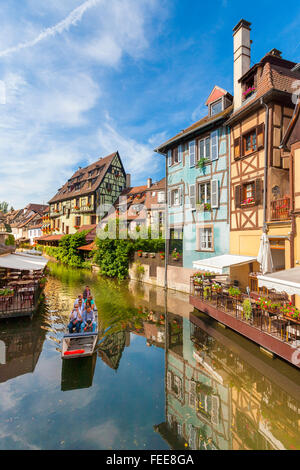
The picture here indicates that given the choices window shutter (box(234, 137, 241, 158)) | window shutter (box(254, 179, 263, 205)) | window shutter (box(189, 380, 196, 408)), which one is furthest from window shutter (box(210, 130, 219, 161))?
window shutter (box(189, 380, 196, 408))

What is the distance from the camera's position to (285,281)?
7.38 m

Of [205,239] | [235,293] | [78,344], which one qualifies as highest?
[205,239]

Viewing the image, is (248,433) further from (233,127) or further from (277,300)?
(233,127)

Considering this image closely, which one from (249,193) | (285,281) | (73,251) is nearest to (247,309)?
(285,281)

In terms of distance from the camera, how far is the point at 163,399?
22.0 ft

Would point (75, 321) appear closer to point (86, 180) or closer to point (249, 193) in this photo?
point (249, 193)

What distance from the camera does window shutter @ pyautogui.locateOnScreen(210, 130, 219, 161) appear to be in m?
16.0

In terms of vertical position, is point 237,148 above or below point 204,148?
below

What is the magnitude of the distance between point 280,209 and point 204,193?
640 centimetres

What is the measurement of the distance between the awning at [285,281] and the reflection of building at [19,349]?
26.8ft

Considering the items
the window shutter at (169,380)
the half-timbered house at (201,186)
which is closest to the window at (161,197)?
the half-timbered house at (201,186)

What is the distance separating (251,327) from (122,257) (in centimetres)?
1660

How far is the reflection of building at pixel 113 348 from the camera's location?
8.71m
